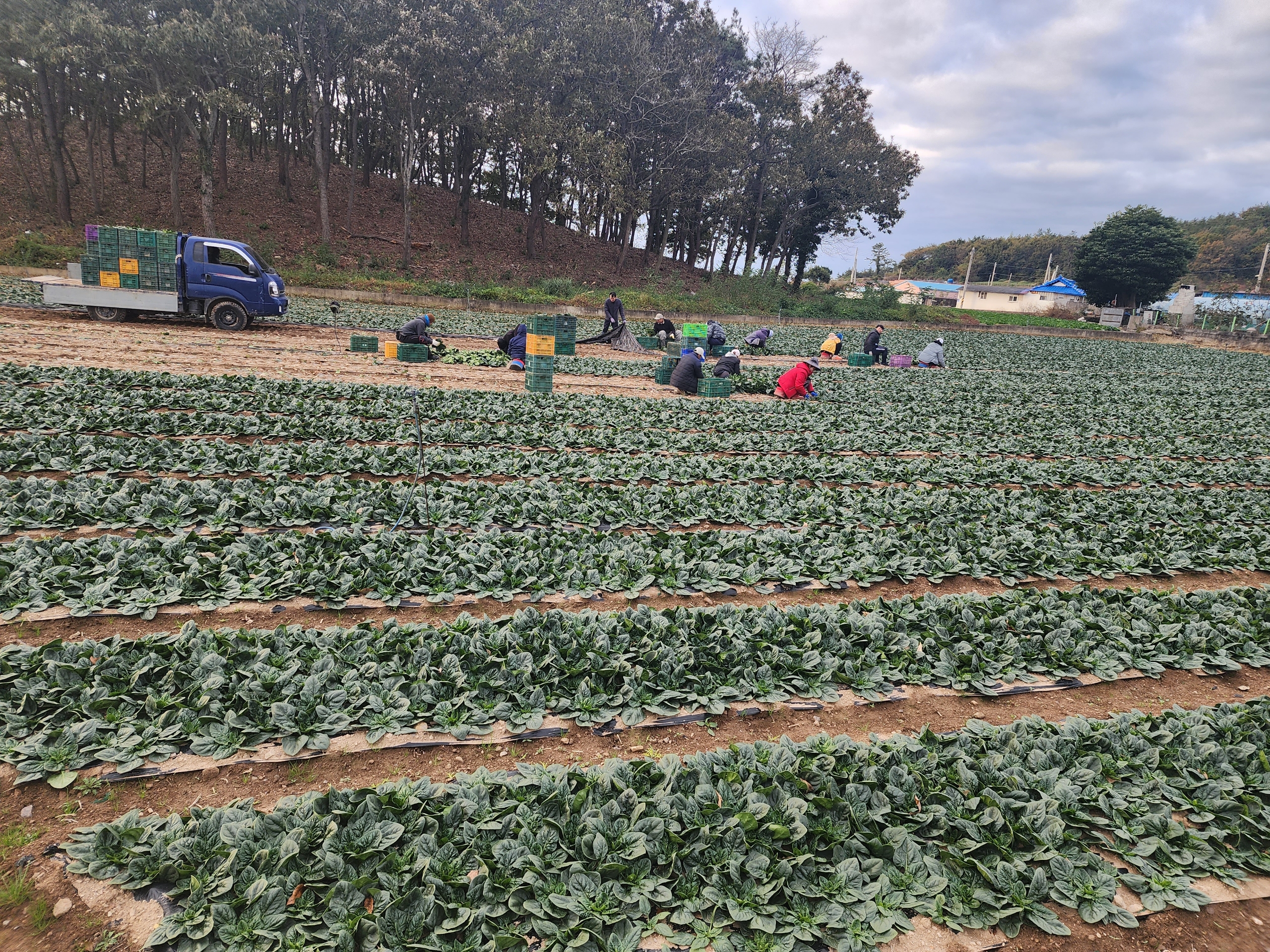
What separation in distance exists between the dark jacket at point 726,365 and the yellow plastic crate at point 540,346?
526 centimetres

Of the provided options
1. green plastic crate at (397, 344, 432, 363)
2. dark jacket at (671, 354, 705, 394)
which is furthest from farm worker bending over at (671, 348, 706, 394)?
green plastic crate at (397, 344, 432, 363)

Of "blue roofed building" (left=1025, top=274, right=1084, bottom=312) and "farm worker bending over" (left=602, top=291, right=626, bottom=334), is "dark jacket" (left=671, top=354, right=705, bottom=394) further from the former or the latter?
"blue roofed building" (left=1025, top=274, right=1084, bottom=312)

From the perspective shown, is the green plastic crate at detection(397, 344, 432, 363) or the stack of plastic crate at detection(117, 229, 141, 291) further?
the stack of plastic crate at detection(117, 229, 141, 291)

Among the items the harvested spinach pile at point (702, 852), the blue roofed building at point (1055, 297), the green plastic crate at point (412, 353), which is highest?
the blue roofed building at point (1055, 297)

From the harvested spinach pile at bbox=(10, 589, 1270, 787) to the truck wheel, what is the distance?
17998mm

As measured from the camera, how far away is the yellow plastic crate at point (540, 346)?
592 inches

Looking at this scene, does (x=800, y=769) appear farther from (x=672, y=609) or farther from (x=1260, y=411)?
(x=1260, y=411)

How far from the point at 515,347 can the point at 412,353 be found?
2.82 m

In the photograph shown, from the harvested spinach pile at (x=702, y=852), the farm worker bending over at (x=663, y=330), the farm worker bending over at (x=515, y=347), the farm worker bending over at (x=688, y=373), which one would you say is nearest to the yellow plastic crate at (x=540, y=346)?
the farm worker bending over at (x=515, y=347)

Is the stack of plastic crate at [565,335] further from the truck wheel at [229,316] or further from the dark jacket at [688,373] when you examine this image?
the truck wheel at [229,316]

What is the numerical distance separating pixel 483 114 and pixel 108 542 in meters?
38.5

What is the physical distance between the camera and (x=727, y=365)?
18453mm

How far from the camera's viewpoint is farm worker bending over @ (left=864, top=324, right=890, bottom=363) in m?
25.0

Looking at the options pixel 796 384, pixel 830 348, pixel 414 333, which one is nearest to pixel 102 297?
pixel 414 333
